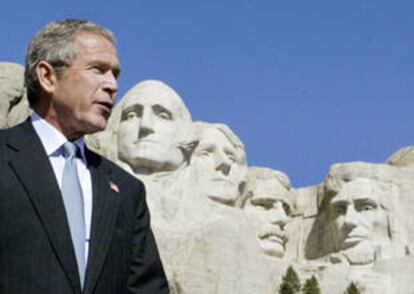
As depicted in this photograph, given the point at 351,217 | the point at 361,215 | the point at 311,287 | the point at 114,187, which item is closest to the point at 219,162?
the point at 311,287

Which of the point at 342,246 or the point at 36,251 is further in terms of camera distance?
the point at 342,246

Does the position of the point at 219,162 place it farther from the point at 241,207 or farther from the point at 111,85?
the point at 111,85

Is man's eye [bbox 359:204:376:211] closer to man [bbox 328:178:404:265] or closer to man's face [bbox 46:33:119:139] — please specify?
man [bbox 328:178:404:265]

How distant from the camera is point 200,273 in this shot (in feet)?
25.3

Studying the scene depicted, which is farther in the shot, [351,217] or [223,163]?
[351,217]

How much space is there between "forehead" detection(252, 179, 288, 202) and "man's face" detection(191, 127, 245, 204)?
2.66ft

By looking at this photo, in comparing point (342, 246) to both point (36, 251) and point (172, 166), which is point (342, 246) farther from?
point (36, 251)

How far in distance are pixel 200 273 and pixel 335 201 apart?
3.69 m

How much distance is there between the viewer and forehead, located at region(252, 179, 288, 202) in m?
11.0

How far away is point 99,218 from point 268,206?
866 cm

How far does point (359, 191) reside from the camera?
1105 cm

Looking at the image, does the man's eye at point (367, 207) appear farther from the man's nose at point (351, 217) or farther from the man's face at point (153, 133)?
the man's face at point (153, 133)

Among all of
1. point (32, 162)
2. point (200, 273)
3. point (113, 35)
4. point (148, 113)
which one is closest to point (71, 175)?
point (32, 162)

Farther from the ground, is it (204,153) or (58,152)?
(204,153)
